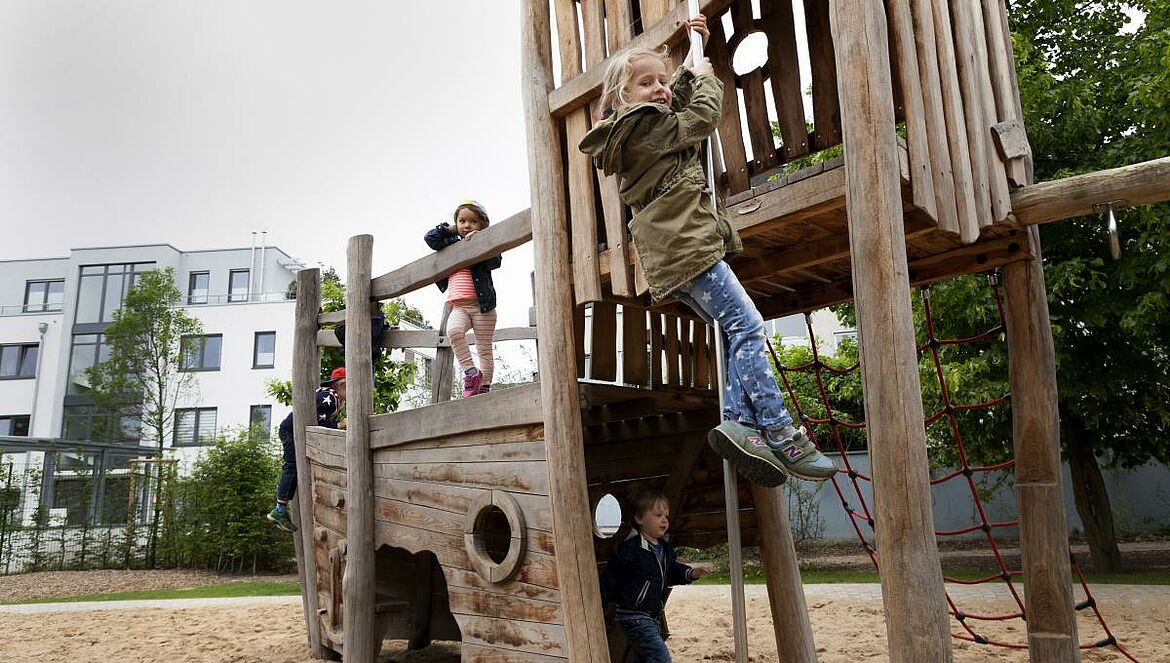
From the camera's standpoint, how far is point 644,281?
359 cm

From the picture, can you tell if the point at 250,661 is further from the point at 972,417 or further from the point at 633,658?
the point at 972,417

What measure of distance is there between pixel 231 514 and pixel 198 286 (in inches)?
743

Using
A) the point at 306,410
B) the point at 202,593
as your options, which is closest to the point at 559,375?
the point at 306,410

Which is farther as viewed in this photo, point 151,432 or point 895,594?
point 151,432

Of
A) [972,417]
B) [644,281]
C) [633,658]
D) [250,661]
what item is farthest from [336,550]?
[972,417]

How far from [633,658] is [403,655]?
123 inches

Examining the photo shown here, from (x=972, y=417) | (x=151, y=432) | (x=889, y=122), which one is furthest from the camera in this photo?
(x=151, y=432)

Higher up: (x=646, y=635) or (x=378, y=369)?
(x=378, y=369)

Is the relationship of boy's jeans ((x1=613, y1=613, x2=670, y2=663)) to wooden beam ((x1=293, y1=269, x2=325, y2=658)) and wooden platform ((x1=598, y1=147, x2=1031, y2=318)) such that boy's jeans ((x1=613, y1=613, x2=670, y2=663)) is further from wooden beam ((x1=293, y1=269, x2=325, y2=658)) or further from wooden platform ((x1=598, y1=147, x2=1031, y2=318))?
wooden beam ((x1=293, y1=269, x2=325, y2=658))

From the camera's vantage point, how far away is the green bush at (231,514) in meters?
17.0

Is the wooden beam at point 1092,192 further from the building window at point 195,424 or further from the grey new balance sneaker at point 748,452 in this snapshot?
the building window at point 195,424

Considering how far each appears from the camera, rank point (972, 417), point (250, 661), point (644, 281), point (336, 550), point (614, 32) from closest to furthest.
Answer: point (644, 281) → point (614, 32) → point (336, 550) → point (250, 661) → point (972, 417)

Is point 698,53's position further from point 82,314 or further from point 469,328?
point 82,314

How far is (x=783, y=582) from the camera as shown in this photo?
4777 millimetres
